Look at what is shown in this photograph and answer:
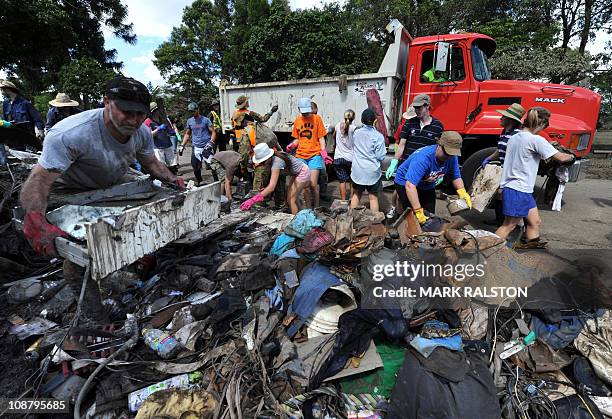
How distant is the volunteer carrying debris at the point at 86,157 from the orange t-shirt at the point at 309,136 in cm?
262

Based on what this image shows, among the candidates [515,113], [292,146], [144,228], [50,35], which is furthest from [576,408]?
[50,35]

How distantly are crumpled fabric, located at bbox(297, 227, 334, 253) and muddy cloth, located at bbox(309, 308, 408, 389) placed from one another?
0.66 metres

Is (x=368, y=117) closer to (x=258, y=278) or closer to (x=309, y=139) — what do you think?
(x=309, y=139)

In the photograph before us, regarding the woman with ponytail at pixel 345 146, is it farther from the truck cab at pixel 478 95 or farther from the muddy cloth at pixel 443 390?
the muddy cloth at pixel 443 390

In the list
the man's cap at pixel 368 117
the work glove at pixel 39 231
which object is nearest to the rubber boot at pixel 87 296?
the work glove at pixel 39 231

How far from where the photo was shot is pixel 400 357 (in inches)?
76.3

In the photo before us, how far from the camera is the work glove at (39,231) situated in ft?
6.23

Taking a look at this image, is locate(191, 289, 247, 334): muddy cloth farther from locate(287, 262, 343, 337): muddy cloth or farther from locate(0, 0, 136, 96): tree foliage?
A: locate(0, 0, 136, 96): tree foliage

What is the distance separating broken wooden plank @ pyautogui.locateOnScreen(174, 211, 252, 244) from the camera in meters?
3.07

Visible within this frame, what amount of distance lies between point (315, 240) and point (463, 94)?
4.30 metres

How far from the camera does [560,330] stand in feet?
6.93

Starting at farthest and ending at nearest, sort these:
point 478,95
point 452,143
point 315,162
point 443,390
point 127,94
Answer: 1. point 478,95
2. point 315,162
3. point 452,143
4. point 127,94
5. point 443,390

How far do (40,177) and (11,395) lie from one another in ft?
4.39

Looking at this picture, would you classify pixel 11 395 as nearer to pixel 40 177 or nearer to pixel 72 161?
pixel 40 177
